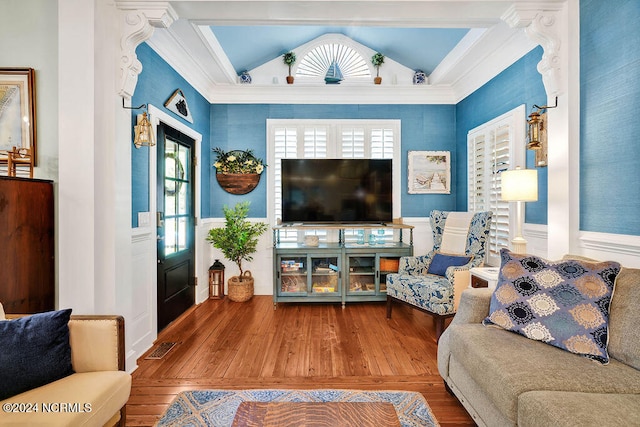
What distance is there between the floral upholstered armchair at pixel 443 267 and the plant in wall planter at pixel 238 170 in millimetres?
2159

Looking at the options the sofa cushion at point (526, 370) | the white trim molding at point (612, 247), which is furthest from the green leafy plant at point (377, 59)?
→ the sofa cushion at point (526, 370)

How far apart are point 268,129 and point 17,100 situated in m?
2.55

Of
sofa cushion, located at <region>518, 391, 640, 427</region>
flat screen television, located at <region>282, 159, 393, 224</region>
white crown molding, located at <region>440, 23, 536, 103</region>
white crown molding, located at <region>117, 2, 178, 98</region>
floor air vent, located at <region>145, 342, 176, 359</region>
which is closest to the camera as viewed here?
sofa cushion, located at <region>518, 391, 640, 427</region>

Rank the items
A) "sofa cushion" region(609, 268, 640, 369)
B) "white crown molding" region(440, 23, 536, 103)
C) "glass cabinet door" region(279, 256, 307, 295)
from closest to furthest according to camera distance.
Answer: "sofa cushion" region(609, 268, 640, 369) < "white crown molding" region(440, 23, 536, 103) < "glass cabinet door" region(279, 256, 307, 295)

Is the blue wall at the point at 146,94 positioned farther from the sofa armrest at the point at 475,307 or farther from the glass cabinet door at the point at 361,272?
the sofa armrest at the point at 475,307

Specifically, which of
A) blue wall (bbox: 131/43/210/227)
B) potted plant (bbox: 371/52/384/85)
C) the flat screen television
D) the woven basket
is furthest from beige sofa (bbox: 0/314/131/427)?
potted plant (bbox: 371/52/384/85)

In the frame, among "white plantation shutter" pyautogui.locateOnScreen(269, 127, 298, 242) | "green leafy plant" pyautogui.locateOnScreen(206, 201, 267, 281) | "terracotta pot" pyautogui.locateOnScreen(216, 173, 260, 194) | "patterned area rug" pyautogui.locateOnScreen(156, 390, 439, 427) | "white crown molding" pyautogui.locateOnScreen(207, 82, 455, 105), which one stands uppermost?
"white crown molding" pyautogui.locateOnScreen(207, 82, 455, 105)

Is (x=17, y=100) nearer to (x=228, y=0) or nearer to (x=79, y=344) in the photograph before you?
(x=228, y=0)

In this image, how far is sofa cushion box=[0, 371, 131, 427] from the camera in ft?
3.77

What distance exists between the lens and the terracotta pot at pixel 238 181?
165 inches

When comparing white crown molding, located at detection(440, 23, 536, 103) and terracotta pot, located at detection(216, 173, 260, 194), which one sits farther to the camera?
terracotta pot, located at detection(216, 173, 260, 194)

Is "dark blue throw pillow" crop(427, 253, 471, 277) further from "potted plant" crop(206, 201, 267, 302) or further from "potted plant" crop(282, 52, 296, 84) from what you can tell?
"potted plant" crop(282, 52, 296, 84)

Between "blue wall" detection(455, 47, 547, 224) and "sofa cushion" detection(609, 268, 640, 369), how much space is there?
46.1 inches

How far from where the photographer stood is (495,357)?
4.76ft
